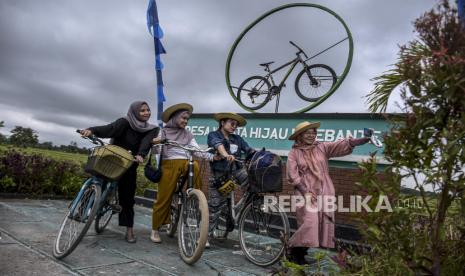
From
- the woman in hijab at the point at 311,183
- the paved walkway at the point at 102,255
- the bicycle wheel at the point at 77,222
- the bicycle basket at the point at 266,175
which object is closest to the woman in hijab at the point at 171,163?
the paved walkway at the point at 102,255

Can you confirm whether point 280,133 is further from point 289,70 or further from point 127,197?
point 127,197

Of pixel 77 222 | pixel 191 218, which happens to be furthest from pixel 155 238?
pixel 77 222

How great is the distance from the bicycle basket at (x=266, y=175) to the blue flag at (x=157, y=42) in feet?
16.5

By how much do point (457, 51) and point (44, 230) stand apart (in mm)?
4571

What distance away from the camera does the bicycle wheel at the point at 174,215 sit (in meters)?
4.59

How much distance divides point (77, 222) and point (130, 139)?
3.84 ft

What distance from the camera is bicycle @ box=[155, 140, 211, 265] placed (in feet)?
11.1

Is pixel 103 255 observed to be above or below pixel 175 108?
below

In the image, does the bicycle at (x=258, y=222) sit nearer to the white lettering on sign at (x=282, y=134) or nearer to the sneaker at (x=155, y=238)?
the sneaker at (x=155, y=238)

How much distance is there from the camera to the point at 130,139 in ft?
14.0

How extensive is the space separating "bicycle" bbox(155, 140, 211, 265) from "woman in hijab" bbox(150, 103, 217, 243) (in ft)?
0.38

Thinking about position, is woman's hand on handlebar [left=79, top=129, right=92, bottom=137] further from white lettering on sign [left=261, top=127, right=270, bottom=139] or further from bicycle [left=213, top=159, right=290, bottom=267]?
white lettering on sign [left=261, top=127, right=270, bottom=139]

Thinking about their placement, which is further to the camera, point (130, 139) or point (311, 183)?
point (130, 139)

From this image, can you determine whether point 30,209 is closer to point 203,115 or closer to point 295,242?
point 203,115
